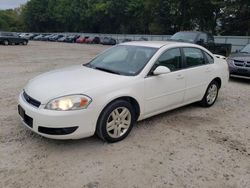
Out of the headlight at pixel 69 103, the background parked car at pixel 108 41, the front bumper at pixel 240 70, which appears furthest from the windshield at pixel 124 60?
the background parked car at pixel 108 41

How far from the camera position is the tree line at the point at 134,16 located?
96.0ft

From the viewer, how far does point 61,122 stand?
354 cm

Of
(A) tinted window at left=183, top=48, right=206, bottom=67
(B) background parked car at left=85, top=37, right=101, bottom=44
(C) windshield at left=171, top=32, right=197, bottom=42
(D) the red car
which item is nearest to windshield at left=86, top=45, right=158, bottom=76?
(A) tinted window at left=183, top=48, right=206, bottom=67

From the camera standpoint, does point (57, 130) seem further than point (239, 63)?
No

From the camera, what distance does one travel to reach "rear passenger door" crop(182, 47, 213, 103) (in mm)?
5230

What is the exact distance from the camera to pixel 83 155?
12.1ft

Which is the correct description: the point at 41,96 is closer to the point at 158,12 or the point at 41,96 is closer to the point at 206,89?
the point at 206,89

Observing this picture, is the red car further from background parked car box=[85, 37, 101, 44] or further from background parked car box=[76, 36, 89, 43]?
background parked car box=[85, 37, 101, 44]

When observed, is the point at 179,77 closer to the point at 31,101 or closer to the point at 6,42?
the point at 31,101

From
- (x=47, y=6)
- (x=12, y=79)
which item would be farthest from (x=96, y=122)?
(x=47, y=6)

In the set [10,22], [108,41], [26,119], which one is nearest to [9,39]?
[108,41]

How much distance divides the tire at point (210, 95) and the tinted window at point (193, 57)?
60 centimetres

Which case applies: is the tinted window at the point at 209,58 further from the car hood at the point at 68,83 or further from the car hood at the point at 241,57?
the car hood at the point at 241,57

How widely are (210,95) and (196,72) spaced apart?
0.88m
